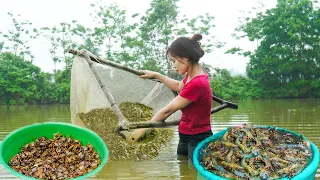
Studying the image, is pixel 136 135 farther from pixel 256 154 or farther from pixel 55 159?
pixel 256 154

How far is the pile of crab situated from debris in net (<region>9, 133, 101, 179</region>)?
80 cm

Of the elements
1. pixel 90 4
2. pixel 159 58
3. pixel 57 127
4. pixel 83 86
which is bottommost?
pixel 57 127

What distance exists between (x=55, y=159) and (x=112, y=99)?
2.69 ft

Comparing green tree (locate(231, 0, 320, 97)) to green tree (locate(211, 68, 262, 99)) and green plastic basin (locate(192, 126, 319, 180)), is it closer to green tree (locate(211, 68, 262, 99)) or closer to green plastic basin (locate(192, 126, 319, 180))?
green tree (locate(211, 68, 262, 99))

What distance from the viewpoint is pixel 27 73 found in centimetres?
2130

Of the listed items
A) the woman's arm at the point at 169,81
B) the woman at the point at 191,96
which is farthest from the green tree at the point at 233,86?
the woman at the point at 191,96

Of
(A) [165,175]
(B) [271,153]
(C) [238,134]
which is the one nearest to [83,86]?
(A) [165,175]

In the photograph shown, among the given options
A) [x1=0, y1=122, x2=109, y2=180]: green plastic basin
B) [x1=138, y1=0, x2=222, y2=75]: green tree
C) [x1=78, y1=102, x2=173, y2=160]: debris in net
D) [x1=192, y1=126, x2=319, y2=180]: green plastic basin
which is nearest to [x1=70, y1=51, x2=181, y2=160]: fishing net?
[x1=78, y1=102, x2=173, y2=160]: debris in net

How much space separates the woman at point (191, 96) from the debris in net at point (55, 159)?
58 cm

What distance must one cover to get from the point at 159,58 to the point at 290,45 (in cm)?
710

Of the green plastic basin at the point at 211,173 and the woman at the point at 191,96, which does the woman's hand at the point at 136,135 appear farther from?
the green plastic basin at the point at 211,173

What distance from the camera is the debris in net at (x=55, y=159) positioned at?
249 cm

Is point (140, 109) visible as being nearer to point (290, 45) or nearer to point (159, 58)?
point (159, 58)

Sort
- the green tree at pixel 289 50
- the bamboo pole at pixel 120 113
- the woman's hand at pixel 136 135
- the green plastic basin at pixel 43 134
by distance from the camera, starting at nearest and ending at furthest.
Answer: the green plastic basin at pixel 43 134 → the bamboo pole at pixel 120 113 → the woman's hand at pixel 136 135 → the green tree at pixel 289 50
